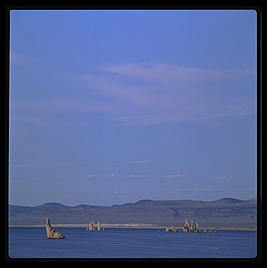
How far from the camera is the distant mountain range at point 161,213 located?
21.3m

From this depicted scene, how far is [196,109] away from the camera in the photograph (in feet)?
83.6

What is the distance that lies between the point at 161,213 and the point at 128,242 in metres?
1.62

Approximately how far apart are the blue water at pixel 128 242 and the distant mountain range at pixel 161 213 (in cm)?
50

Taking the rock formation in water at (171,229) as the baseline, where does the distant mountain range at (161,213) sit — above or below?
above

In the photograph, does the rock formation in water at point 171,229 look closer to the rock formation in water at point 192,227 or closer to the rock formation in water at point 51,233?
the rock formation in water at point 192,227

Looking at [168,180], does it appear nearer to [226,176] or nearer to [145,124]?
[226,176]

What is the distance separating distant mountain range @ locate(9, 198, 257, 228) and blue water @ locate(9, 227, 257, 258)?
0.50 meters

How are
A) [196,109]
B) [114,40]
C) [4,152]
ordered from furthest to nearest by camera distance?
[114,40]
[196,109]
[4,152]

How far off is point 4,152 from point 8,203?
0.11m

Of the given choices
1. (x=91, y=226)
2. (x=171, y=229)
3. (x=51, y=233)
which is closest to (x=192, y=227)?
(x=171, y=229)

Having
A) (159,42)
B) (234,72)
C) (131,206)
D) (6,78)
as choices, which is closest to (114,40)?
(159,42)

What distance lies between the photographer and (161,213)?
74.0ft
